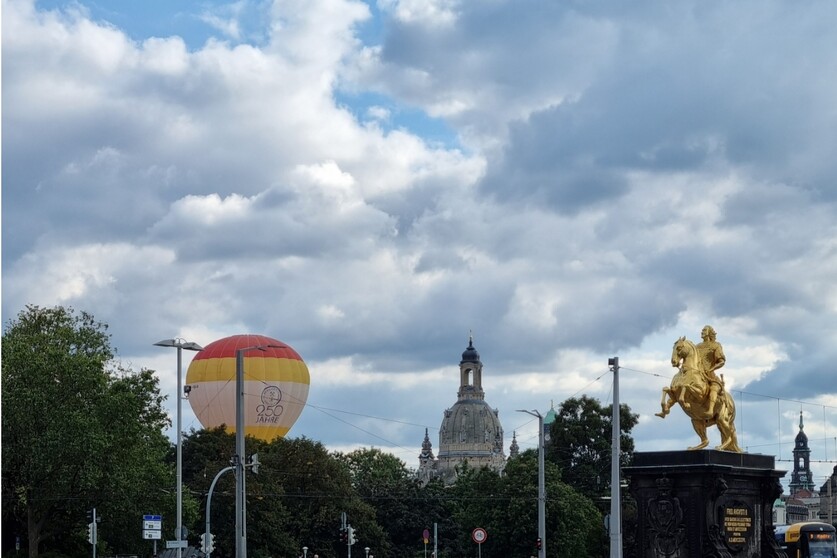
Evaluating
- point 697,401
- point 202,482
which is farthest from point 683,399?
point 202,482

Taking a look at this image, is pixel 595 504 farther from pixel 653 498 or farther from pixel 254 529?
pixel 653 498

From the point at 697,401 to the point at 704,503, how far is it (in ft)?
10.2

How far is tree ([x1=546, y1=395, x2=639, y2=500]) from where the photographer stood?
99500mm

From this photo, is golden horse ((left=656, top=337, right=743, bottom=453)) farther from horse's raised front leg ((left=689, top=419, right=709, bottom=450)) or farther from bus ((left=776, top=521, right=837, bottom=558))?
bus ((left=776, top=521, right=837, bottom=558))

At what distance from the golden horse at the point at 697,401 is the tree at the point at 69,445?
30679 millimetres

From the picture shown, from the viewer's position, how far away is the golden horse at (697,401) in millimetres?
38750

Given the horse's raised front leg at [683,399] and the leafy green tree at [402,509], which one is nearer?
the horse's raised front leg at [683,399]

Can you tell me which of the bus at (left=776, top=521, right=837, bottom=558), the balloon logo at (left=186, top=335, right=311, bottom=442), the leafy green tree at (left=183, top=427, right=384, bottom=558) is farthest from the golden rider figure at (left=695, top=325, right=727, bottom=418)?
the balloon logo at (left=186, top=335, right=311, bottom=442)

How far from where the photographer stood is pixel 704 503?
37156mm

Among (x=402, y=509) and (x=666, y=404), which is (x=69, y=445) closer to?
(x=666, y=404)

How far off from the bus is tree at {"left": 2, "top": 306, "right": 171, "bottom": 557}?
29.0m

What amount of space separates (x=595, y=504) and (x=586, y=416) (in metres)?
6.25

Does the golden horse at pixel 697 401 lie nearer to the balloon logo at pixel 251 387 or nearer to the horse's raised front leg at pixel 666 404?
the horse's raised front leg at pixel 666 404

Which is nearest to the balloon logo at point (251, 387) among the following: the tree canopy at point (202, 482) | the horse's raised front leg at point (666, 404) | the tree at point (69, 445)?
the tree canopy at point (202, 482)
